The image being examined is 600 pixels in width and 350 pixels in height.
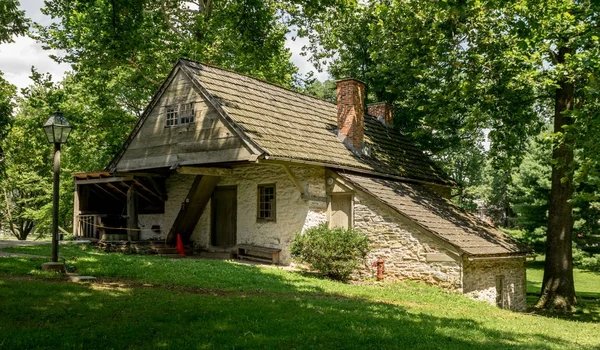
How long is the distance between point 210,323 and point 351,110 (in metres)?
13.9

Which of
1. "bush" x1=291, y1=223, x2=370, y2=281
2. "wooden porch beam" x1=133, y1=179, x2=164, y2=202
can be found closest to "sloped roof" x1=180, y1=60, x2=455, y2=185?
"bush" x1=291, y1=223, x2=370, y2=281

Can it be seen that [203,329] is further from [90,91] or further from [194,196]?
[90,91]

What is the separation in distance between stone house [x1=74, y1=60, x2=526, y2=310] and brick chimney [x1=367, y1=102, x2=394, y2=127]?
3981mm

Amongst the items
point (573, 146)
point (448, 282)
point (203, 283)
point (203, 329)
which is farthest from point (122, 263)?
A: point (573, 146)

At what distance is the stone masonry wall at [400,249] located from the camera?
1469 cm

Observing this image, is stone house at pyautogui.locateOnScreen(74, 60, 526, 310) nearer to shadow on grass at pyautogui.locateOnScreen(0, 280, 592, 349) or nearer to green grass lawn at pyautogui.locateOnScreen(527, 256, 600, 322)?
green grass lawn at pyautogui.locateOnScreen(527, 256, 600, 322)

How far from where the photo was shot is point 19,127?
36.0 m

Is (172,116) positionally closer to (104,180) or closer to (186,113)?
(186,113)

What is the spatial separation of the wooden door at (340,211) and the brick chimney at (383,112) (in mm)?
9324

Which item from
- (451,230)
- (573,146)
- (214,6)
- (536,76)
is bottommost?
(451,230)

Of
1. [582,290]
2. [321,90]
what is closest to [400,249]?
[582,290]

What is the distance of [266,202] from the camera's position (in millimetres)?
18234

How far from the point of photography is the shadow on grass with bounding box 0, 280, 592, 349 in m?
6.41

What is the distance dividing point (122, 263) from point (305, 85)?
73.0 ft
